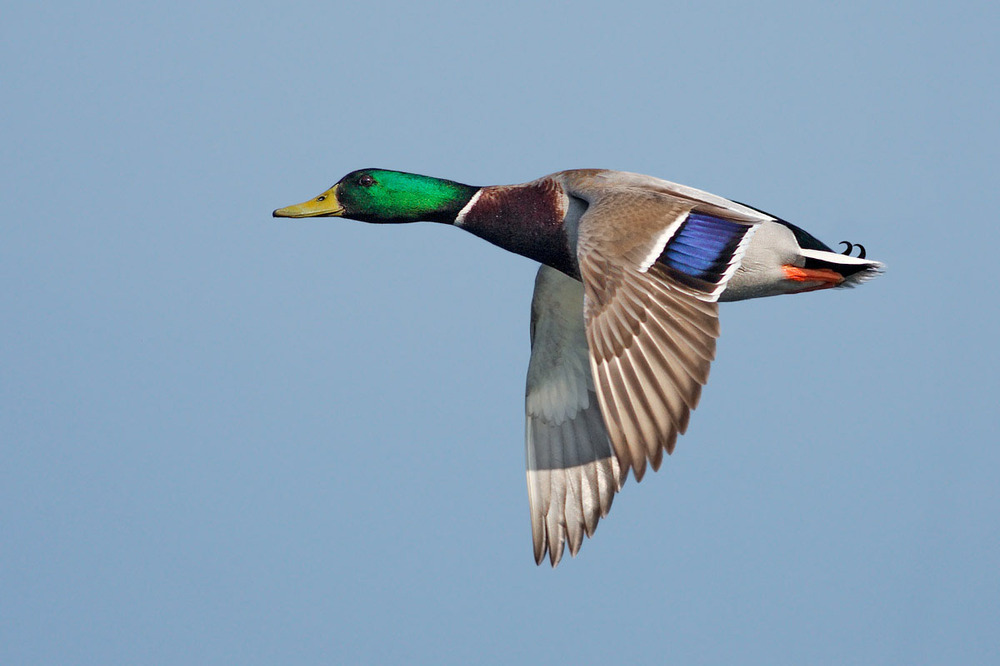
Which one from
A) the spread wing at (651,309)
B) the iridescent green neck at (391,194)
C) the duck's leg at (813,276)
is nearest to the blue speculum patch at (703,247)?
the spread wing at (651,309)

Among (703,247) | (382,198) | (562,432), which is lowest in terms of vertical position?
(562,432)

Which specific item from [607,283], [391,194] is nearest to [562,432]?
[391,194]

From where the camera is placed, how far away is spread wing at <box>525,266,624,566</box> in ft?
23.0

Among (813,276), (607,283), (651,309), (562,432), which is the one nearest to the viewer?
(651,309)

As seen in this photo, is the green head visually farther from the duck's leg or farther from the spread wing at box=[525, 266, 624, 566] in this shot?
the duck's leg

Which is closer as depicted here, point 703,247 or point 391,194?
point 703,247

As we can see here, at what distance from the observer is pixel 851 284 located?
6.73 m

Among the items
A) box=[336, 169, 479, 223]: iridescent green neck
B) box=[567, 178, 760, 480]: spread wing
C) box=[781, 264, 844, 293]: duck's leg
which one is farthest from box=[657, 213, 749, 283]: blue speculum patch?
box=[336, 169, 479, 223]: iridescent green neck

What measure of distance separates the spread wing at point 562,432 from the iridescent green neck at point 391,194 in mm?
813

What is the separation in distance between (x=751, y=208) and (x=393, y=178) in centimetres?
182

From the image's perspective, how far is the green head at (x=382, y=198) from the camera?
7137 millimetres

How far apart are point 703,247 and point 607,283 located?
0.46 metres

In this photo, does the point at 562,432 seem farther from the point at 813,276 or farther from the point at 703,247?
the point at 703,247

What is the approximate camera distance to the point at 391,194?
7.16 meters
